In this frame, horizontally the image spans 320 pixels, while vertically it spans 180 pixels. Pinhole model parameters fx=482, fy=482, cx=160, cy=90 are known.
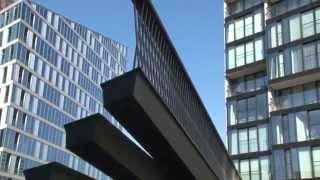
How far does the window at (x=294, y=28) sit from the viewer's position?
4024 centimetres

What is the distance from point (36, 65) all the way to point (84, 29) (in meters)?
18.1

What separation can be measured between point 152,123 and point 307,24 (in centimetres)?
3452

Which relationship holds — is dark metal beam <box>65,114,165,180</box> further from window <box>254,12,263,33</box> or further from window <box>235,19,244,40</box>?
window <box>235,19,244,40</box>

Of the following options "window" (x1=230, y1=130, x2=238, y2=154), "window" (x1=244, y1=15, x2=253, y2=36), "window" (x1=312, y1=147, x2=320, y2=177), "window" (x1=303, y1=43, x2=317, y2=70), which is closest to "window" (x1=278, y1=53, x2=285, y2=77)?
"window" (x1=303, y1=43, x2=317, y2=70)

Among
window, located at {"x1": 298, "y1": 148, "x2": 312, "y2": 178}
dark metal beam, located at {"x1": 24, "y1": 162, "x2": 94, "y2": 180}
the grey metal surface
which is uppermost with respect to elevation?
window, located at {"x1": 298, "y1": 148, "x2": 312, "y2": 178}

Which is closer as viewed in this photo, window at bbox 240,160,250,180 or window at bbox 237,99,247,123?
window at bbox 240,160,250,180

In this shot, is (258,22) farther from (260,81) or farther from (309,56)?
(309,56)

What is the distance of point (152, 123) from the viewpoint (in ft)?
27.0

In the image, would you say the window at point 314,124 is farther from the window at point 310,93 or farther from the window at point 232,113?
the window at point 232,113

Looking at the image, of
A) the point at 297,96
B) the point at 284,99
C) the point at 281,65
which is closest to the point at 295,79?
the point at 297,96

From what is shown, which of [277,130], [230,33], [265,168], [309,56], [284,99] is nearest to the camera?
[309,56]

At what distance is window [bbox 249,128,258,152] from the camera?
136 feet

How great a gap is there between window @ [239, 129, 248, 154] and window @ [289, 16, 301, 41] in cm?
914

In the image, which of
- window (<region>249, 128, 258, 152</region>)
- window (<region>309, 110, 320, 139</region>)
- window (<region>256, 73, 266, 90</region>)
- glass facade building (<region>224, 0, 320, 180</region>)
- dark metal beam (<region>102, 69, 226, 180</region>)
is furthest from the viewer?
window (<region>256, 73, 266, 90</region>)
